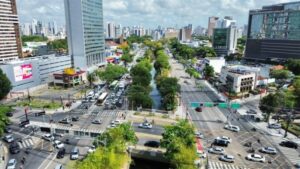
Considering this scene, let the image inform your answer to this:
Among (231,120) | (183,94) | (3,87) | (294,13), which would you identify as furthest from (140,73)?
(294,13)

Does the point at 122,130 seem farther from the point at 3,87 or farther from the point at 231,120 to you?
the point at 3,87

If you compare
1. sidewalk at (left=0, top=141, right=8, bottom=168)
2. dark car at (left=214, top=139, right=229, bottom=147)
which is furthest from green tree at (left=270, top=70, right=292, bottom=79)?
sidewalk at (left=0, top=141, right=8, bottom=168)

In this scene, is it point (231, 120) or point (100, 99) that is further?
point (100, 99)

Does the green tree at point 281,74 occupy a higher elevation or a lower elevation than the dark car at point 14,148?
higher

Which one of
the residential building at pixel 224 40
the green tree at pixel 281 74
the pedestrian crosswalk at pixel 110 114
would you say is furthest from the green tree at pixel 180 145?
the residential building at pixel 224 40

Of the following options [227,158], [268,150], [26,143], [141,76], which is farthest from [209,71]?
[26,143]

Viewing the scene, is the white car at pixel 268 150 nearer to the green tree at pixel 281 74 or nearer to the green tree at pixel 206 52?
the green tree at pixel 281 74

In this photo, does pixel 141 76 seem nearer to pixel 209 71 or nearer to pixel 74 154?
pixel 209 71
